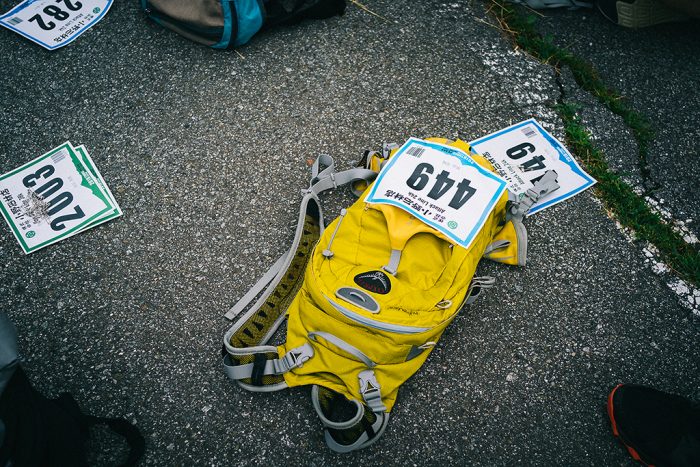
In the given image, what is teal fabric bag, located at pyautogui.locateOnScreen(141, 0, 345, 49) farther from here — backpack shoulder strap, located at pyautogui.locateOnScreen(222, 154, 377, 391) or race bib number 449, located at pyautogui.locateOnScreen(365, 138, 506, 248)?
race bib number 449, located at pyautogui.locateOnScreen(365, 138, 506, 248)

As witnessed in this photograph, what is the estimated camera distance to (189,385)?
5.18ft

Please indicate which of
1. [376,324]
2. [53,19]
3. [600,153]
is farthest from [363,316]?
[53,19]

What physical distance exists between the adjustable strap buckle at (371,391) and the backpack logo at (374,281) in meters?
0.25

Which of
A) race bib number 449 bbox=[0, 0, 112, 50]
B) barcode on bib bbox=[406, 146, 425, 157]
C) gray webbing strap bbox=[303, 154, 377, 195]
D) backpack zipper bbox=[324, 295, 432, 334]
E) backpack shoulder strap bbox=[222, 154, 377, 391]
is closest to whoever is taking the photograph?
backpack zipper bbox=[324, 295, 432, 334]

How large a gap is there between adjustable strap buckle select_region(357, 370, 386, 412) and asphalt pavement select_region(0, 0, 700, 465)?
0.17 metres

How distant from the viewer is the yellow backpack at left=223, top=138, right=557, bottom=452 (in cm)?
141

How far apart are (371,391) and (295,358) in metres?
0.26

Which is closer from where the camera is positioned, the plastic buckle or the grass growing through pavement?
the plastic buckle

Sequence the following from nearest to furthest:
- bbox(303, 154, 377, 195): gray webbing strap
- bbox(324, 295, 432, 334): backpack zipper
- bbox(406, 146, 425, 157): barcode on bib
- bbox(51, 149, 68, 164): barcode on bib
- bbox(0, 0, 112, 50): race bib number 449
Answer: bbox(324, 295, 432, 334): backpack zipper < bbox(406, 146, 425, 157): barcode on bib < bbox(303, 154, 377, 195): gray webbing strap < bbox(51, 149, 68, 164): barcode on bib < bbox(0, 0, 112, 50): race bib number 449

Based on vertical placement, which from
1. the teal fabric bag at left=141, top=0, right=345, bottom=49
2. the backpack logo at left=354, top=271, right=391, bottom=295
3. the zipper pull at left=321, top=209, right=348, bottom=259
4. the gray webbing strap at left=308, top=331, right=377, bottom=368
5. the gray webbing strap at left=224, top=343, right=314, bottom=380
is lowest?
the gray webbing strap at left=224, top=343, right=314, bottom=380

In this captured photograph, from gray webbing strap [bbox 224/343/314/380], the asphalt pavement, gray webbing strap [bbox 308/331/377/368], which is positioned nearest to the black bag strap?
the asphalt pavement

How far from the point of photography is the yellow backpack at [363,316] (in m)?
1.41

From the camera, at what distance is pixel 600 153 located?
1963mm

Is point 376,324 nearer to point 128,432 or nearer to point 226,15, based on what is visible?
point 128,432
